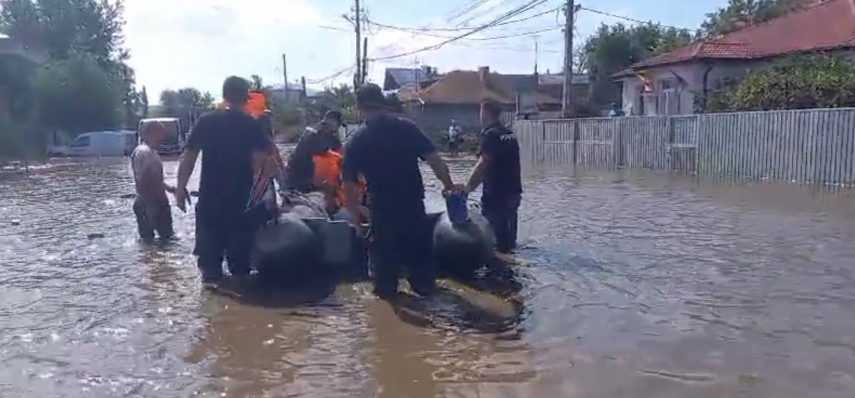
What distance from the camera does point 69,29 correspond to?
69.0 meters

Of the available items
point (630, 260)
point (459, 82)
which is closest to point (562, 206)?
point (630, 260)

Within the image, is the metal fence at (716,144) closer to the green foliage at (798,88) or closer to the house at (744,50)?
the green foliage at (798,88)

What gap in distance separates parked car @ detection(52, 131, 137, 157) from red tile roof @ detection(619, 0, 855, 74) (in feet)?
72.7

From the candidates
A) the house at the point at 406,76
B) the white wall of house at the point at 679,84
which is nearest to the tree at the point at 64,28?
the house at the point at 406,76

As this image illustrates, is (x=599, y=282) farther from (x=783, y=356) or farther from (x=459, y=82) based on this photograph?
(x=459, y=82)

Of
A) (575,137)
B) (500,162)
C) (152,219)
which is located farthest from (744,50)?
(152,219)

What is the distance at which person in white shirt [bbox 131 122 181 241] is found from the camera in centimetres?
1069

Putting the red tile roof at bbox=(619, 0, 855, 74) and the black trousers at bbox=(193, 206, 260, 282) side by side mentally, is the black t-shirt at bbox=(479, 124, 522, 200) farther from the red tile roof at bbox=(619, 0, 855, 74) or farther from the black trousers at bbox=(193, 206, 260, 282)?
the red tile roof at bbox=(619, 0, 855, 74)

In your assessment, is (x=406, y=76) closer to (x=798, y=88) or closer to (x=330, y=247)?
(x=798, y=88)

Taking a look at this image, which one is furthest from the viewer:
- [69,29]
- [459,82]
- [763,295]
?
[69,29]

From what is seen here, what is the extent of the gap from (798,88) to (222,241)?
17608mm

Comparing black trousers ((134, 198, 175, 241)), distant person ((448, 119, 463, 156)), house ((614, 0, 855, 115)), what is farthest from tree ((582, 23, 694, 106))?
black trousers ((134, 198, 175, 241))

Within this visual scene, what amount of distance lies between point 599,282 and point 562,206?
7.03m

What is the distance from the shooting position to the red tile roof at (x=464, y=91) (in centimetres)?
5894
